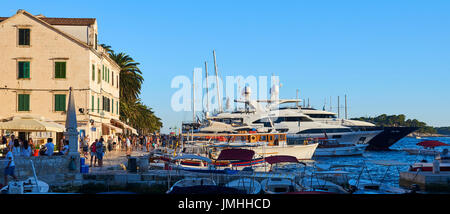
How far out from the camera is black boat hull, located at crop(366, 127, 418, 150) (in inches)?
2906

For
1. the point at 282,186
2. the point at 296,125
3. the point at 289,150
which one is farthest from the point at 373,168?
the point at 282,186

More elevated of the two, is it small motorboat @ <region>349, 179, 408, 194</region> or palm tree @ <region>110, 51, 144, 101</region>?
palm tree @ <region>110, 51, 144, 101</region>

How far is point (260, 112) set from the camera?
69375mm

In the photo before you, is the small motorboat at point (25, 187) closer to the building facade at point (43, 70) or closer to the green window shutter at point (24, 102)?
the building facade at point (43, 70)

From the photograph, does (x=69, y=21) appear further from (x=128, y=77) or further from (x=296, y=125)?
(x=296, y=125)

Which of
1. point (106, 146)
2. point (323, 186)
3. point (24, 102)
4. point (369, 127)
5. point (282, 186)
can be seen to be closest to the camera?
point (323, 186)

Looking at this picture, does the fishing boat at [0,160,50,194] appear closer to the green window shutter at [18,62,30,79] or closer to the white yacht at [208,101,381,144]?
the green window shutter at [18,62,30,79]

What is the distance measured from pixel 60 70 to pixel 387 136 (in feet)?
178

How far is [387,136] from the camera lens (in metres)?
75.0

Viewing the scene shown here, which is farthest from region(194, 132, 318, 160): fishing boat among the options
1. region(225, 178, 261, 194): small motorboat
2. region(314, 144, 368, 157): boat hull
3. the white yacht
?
region(225, 178, 261, 194): small motorboat

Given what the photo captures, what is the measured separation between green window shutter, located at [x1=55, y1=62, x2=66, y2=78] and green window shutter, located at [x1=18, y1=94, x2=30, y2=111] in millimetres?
2556
